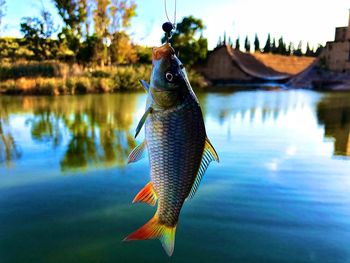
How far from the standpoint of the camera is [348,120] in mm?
9992

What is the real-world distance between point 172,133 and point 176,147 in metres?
0.06

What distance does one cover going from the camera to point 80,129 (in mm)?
8406

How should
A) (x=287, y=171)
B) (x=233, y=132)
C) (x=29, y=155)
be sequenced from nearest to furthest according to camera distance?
1. (x=287, y=171)
2. (x=29, y=155)
3. (x=233, y=132)

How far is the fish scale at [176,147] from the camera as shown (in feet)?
5.03

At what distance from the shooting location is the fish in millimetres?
1516

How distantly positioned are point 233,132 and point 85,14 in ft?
62.4

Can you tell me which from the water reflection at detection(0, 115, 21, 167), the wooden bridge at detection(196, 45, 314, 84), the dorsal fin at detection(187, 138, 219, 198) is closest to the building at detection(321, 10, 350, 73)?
the wooden bridge at detection(196, 45, 314, 84)

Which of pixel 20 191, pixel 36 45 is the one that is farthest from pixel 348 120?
pixel 36 45

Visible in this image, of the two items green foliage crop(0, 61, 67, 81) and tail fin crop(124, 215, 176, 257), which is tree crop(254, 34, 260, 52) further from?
tail fin crop(124, 215, 176, 257)

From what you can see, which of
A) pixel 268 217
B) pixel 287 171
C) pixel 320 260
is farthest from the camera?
pixel 287 171

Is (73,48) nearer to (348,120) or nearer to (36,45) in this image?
(36,45)

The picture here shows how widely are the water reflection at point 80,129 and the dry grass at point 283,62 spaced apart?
23.0m

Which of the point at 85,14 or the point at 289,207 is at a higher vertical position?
the point at 85,14

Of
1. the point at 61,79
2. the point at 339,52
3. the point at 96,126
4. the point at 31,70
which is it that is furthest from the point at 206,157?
the point at 339,52
